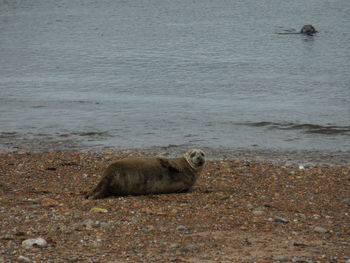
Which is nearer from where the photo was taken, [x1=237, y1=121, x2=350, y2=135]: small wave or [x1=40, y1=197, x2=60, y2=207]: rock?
[x1=40, y1=197, x2=60, y2=207]: rock

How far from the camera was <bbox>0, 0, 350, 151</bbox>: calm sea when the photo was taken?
55.0 feet

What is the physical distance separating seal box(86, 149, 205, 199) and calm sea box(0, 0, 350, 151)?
5.15m

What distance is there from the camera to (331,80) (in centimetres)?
2575

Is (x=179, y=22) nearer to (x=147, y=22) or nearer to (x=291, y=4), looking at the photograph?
(x=147, y=22)

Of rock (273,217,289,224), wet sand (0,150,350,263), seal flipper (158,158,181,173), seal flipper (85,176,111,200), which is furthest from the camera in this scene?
seal flipper (158,158,181,173)

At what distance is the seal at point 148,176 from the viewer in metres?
9.39

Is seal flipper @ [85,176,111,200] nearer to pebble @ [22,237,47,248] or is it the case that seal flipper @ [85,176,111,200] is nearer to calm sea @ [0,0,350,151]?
pebble @ [22,237,47,248]

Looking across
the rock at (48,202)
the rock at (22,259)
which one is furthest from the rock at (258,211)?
the rock at (22,259)

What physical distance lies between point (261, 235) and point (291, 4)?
53062 mm

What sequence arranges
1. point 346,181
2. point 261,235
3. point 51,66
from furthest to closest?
point 51,66 < point 346,181 < point 261,235

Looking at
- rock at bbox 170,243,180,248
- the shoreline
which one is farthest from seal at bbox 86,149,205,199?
the shoreline

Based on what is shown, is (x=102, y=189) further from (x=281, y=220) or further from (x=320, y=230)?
(x=320, y=230)

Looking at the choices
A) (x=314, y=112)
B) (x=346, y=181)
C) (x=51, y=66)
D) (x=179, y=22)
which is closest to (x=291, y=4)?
(x=179, y=22)

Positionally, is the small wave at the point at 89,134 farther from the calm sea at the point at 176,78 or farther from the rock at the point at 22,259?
the rock at the point at 22,259
